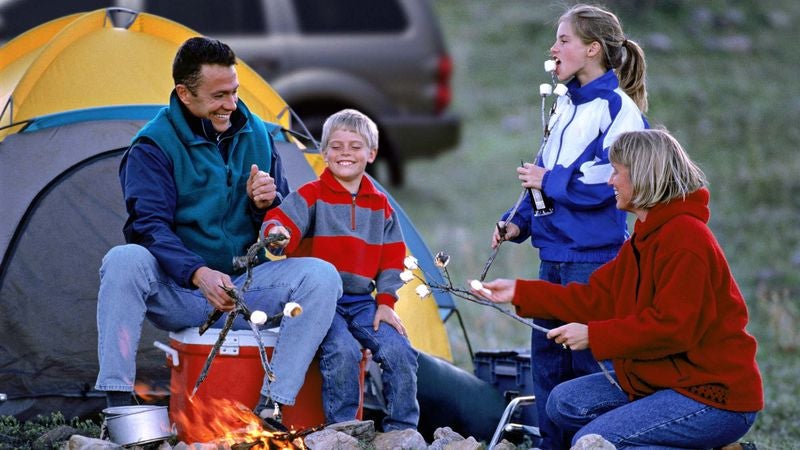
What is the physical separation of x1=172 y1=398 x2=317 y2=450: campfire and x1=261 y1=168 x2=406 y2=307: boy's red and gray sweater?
2.03ft

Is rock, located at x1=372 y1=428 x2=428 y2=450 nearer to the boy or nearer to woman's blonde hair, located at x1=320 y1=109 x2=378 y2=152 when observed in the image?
the boy

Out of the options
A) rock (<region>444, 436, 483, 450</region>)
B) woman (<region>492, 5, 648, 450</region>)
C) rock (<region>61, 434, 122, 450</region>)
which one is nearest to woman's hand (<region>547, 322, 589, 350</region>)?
rock (<region>444, 436, 483, 450</region>)

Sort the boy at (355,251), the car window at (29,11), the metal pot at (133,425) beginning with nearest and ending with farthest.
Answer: the metal pot at (133,425), the boy at (355,251), the car window at (29,11)

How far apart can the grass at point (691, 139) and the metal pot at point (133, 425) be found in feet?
7.35

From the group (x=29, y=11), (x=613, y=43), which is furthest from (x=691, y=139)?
(x=613, y=43)

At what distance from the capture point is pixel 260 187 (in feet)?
15.0

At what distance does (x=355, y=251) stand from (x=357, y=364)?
0.43m

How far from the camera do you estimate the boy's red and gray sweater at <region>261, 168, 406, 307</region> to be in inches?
179

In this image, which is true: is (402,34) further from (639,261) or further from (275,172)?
(639,261)

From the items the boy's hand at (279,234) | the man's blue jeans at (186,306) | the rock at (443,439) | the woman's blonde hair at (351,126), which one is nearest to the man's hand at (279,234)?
the boy's hand at (279,234)

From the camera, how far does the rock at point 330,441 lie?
13.6ft

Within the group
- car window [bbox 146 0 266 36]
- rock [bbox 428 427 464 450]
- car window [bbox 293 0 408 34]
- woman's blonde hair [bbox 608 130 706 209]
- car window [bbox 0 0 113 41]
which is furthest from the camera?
car window [bbox 293 0 408 34]

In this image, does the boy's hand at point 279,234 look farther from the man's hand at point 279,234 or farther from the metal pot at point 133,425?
the metal pot at point 133,425

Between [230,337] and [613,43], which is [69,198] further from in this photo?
[613,43]
